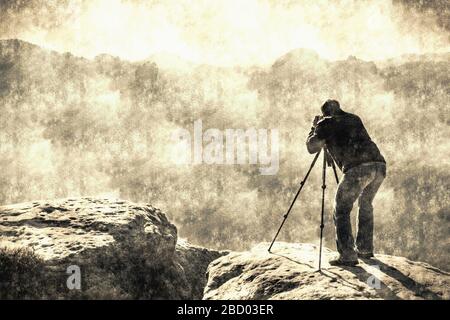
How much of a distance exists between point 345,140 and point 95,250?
5152mm

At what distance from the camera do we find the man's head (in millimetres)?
12055

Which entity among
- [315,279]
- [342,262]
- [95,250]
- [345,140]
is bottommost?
[315,279]

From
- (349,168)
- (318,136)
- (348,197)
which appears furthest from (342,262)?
(318,136)

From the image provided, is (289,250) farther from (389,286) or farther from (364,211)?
(389,286)

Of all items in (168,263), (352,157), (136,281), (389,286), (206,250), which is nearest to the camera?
(389,286)

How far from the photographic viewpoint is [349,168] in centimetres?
1175

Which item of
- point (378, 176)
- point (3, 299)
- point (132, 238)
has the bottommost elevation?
point (3, 299)

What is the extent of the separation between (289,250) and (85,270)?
158 inches

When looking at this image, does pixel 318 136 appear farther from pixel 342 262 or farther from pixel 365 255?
pixel 365 255

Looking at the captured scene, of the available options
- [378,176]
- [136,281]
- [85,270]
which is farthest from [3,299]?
[378,176]

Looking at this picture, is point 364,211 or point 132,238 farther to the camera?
point 132,238

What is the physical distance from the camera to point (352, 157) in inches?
463

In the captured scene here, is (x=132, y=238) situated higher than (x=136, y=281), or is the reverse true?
(x=132, y=238)
